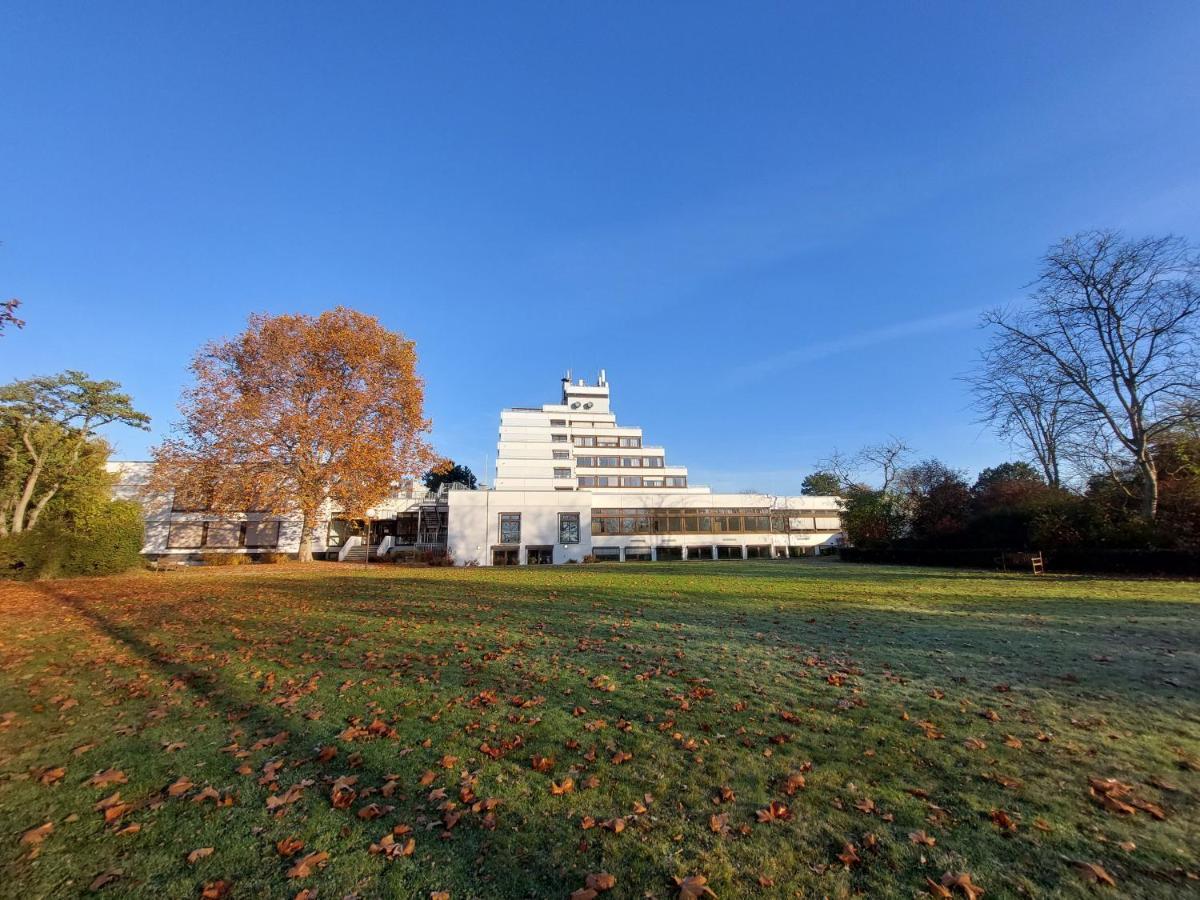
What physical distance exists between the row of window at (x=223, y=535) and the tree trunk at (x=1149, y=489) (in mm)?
53378

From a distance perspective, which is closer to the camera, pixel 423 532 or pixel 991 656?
pixel 991 656

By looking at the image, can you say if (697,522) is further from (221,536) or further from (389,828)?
(389,828)

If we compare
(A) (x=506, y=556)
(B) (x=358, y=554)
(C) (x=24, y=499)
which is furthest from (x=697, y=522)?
(C) (x=24, y=499)

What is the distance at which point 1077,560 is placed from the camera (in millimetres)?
23391

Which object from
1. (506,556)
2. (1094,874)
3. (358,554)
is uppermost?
(358,554)

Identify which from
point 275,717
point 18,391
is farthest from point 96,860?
point 18,391

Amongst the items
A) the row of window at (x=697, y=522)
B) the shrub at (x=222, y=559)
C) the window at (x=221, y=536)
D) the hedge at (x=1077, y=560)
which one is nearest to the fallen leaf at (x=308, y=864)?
the hedge at (x=1077, y=560)

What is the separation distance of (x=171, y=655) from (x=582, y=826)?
25.4 feet

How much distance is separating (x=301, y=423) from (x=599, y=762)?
27210 millimetres

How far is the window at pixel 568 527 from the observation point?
4631cm

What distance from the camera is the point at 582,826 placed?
367 centimetres

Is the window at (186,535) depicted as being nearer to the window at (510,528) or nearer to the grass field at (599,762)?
the window at (510,528)

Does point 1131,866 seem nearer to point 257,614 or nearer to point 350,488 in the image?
point 257,614

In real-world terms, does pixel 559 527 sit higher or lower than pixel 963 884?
higher
